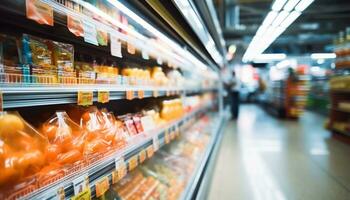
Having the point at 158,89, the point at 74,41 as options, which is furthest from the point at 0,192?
the point at 158,89

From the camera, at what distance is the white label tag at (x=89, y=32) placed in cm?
107

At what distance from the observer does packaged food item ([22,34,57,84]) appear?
0.83 meters

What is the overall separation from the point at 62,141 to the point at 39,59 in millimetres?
330

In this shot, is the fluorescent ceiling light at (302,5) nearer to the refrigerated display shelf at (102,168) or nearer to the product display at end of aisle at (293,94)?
the refrigerated display shelf at (102,168)

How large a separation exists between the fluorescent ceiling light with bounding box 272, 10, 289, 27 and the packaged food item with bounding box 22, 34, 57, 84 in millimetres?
3017

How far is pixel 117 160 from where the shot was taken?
1.21 m

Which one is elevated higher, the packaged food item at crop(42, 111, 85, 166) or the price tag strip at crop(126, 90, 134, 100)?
the price tag strip at crop(126, 90, 134, 100)

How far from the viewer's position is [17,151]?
28.2 inches

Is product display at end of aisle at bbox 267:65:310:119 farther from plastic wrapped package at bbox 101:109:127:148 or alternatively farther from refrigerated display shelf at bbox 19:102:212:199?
plastic wrapped package at bbox 101:109:127:148

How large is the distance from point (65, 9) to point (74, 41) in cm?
46

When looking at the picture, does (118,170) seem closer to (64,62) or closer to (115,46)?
(64,62)

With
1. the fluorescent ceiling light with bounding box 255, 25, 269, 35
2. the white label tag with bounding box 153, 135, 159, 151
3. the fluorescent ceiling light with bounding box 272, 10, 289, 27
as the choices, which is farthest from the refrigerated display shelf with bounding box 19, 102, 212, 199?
the fluorescent ceiling light with bounding box 255, 25, 269, 35

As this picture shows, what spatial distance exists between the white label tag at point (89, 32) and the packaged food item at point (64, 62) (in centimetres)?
12

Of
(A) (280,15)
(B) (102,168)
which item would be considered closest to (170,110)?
(B) (102,168)
